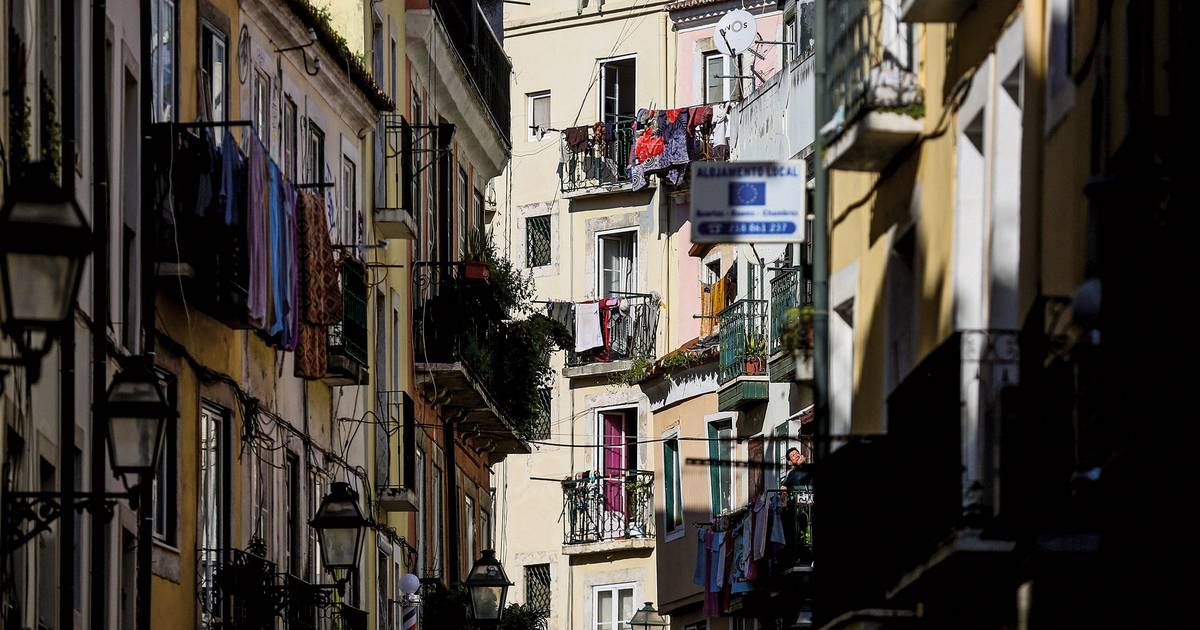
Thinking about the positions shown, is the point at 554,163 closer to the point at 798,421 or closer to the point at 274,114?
the point at 798,421

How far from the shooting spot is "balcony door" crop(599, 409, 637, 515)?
53594 millimetres

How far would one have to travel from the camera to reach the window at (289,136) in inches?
1199

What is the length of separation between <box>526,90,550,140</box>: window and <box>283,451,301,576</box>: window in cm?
2673

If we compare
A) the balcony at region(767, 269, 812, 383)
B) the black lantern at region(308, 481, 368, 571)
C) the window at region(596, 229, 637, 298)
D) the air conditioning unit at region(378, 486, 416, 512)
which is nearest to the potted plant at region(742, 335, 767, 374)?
the balcony at region(767, 269, 812, 383)

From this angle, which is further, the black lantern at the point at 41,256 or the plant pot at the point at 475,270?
the plant pot at the point at 475,270

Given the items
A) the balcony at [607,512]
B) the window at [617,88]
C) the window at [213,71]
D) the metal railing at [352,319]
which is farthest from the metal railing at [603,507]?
the window at [213,71]

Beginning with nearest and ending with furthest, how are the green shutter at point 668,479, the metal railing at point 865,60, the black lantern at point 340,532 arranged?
the metal railing at point 865,60 < the black lantern at point 340,532 < the green shutter at point 668,479

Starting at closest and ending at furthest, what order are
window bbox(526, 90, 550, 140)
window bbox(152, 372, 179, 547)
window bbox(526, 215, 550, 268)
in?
window bbox(152, 372, 179, 547) < window bbox(526, 215, 550, 268) < window bbox(526, 90, 550, 140)

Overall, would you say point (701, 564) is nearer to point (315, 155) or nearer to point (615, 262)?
point (615, 262)

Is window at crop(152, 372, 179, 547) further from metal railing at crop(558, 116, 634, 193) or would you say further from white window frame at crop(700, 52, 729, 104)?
metal railing at crop(558, 116, 634, 193)

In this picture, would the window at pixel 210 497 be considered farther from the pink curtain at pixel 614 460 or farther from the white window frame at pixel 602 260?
the white window frame at pixel 602 260

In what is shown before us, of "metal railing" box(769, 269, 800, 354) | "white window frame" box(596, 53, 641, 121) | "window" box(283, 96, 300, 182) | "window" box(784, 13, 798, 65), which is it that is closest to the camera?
"window" box(283, 96, 300, 182)

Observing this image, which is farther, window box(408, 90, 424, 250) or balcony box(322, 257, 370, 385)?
window box(408, 90, 424, 250)

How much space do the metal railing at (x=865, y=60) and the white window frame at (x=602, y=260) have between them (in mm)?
32286
